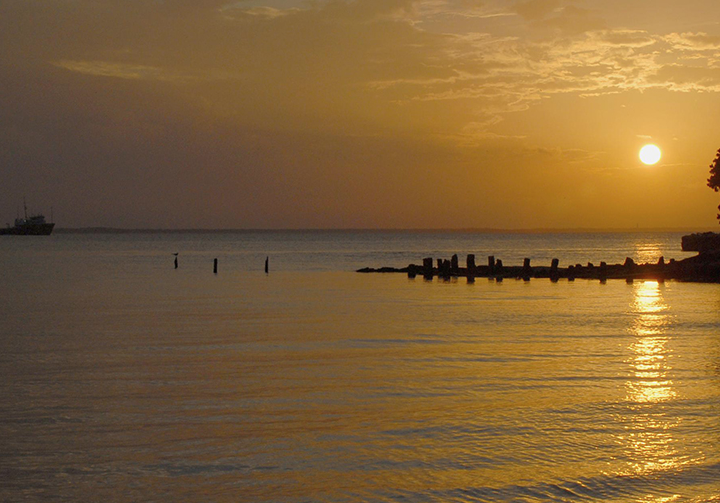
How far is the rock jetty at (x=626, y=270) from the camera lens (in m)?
47.2

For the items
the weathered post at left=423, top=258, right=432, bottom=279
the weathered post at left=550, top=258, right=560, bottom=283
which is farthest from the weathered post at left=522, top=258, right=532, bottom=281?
the weathered post at left=423, top=258, right=432, bottom=279

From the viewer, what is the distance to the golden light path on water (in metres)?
10.2

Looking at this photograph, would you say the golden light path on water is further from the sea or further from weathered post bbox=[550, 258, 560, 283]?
weathered post bbox=[550, 258, 560, 283]

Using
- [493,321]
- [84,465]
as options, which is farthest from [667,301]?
[84,465]

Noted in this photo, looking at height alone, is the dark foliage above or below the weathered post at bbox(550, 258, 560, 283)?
above

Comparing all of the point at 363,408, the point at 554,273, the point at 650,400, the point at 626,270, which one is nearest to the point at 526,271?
the point at 554,273

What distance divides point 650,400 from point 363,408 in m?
5.18

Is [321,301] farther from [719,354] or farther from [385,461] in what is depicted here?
[385,461]

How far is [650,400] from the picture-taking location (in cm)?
1356

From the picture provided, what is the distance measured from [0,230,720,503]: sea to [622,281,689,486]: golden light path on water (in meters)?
0.05

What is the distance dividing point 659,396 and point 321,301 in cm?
2302

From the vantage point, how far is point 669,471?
31.7ft

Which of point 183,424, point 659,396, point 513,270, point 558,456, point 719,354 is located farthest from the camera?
point 513,270

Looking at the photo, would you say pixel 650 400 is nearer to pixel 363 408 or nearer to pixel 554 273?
pixel 363 408
